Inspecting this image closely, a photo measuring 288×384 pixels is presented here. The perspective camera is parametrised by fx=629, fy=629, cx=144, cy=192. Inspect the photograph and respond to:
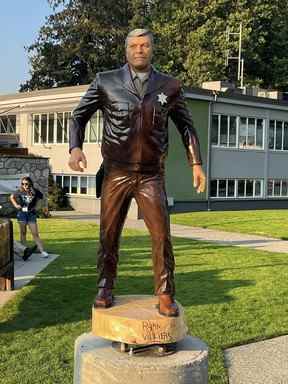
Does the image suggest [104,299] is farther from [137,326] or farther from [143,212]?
[143,212]

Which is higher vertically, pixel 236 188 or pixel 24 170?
pixel 24 170

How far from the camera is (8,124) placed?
3297 centimetres

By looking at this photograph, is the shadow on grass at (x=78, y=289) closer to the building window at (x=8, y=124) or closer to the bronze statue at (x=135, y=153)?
the bronze statue at (x=135, y=153)

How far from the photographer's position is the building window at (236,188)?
2966 centimetres

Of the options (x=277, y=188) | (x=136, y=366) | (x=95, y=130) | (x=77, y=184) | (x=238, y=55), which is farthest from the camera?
(x=238, y=55)

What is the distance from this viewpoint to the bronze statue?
4.23 metres

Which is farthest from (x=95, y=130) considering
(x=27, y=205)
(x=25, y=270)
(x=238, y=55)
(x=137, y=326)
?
(x=137, y=326)

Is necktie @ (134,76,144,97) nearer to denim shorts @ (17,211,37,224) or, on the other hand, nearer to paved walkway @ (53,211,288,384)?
paved walkway @ (53,211,288,384)

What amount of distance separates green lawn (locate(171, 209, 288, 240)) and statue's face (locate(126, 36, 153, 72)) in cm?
1407

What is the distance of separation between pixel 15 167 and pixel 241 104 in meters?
11.9

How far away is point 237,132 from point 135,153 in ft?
88.3

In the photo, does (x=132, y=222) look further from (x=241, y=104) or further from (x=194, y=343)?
(x=194, y=343)

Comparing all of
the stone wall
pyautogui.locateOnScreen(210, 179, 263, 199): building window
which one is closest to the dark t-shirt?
the stone wall

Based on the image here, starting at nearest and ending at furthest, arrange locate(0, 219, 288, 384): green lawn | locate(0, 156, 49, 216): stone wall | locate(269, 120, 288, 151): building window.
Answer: locate(0, 219, 288, 384): green lawn → locate(0, 156, 49, 216): stone wall → locate(269, 120, 288, 151): building window
